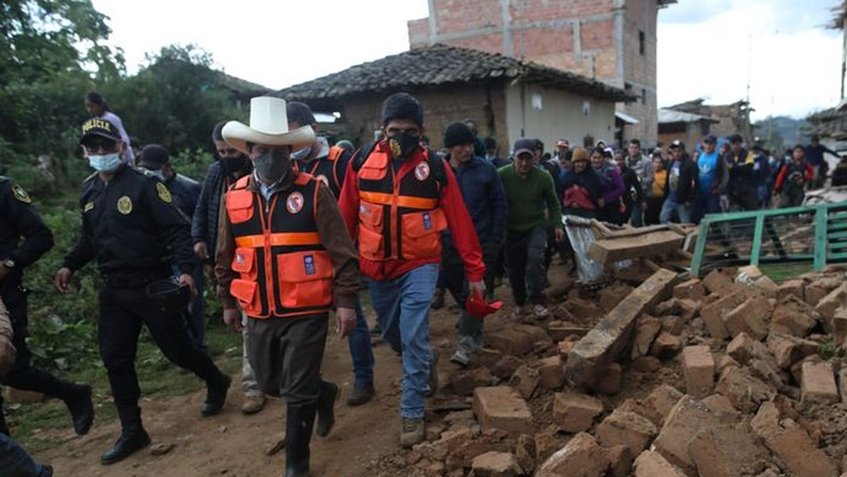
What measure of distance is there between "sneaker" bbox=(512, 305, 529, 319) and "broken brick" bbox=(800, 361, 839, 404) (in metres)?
2.96

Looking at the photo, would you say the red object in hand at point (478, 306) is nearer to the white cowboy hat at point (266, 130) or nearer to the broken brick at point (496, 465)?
the broken brick at point (496, 465)

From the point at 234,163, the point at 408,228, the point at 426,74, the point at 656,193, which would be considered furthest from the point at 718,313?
the point at 426,74

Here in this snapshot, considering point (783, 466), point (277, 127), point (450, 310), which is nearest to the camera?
point (783, 466)

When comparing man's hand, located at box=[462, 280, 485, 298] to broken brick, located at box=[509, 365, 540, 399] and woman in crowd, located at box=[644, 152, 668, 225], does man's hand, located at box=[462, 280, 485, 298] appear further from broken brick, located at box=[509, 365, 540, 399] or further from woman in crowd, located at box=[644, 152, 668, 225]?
woman in crowd, located at box=[644, 152, 668, 225]

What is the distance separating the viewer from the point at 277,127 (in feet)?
10.6

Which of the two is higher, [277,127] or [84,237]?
[277,127]

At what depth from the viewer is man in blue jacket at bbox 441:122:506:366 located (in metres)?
4.84

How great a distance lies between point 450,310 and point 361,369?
8.50 ft

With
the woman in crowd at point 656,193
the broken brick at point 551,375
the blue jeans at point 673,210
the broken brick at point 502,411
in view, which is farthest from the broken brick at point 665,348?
the woman in crowd at point 656,193

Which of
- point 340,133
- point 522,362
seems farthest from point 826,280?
point 340,133

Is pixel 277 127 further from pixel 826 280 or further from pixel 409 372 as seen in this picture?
pixel 826 280

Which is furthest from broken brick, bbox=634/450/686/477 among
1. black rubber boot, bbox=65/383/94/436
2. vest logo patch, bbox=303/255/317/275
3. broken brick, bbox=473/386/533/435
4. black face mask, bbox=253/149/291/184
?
black rubber boot, bbox=65/383/94/436

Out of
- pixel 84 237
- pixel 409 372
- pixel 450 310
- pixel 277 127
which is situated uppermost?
pixel 277 127

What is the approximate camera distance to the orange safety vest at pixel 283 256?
123 inches
